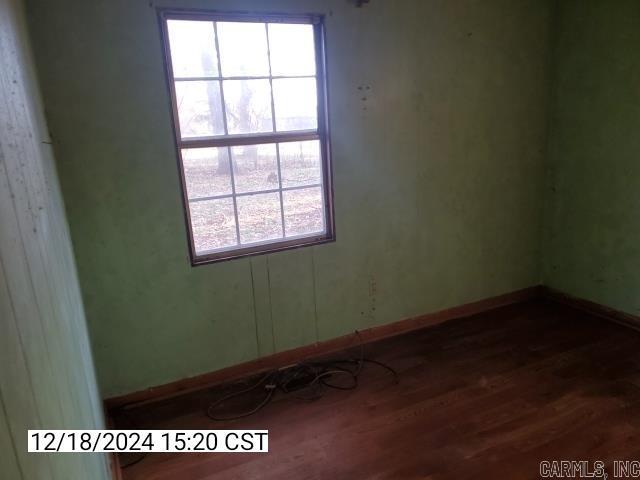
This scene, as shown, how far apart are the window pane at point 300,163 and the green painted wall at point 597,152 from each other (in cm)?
201

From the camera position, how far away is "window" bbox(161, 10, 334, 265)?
235 cm

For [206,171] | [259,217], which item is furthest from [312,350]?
[206,171]

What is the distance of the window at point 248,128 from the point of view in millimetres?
2350

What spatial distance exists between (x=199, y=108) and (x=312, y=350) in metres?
1.67

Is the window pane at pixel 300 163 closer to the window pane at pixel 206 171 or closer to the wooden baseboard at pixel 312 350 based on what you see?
the window pane at pixel 206 171

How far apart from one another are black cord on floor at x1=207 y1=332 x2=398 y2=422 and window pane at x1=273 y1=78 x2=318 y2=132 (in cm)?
149

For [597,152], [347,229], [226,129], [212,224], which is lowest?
[347,229]

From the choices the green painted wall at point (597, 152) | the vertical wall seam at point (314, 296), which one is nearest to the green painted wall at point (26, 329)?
the vertical wall seam at point (314, 296)

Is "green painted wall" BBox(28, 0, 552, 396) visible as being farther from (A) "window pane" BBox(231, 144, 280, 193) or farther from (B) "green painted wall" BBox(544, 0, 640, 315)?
(A) "window pane" BBox(231, 144, 280, 193)

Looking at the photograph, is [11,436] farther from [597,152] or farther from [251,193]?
[597,152]

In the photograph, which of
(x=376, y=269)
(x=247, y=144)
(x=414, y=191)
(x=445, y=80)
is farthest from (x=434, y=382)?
(x=445, y=80)

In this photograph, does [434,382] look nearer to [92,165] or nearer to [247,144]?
[247,144]

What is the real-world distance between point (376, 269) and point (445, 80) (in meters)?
1.36

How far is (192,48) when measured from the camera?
2.32m
